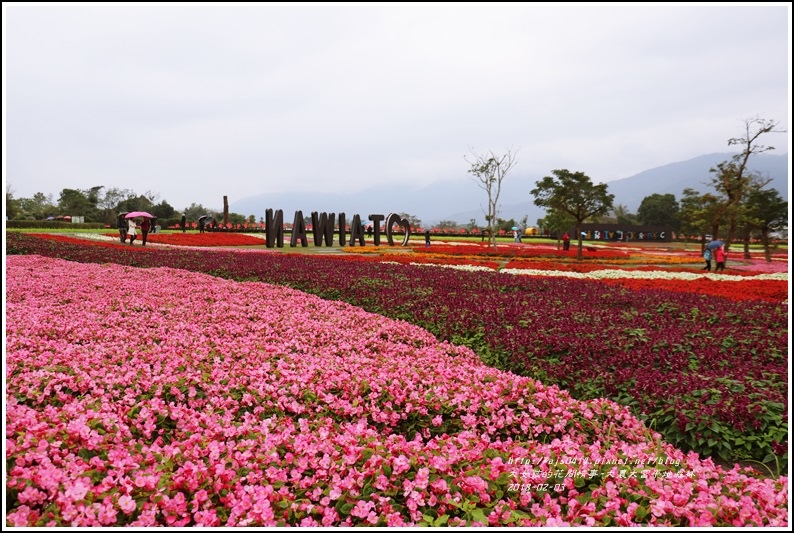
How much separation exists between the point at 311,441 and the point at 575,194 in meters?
28.1

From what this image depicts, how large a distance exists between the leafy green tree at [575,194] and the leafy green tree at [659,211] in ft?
163

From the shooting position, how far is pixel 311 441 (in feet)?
11.5

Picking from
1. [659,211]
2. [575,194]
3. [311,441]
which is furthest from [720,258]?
[659,211]

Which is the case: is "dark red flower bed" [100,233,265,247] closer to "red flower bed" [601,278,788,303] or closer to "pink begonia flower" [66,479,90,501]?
"red flower bed" [601,278,788,303]

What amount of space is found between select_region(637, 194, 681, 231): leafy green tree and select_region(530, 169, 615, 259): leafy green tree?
1954 inches

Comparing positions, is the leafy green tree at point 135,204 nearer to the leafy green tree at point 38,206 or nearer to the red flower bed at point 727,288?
the leafy green tree at point 38,206

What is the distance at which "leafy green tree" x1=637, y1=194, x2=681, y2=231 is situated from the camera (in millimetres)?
72938

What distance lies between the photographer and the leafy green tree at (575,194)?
28469 millimetres

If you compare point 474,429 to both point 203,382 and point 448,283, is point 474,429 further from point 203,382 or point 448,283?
point 448,283

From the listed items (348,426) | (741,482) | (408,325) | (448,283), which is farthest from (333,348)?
(448,283)

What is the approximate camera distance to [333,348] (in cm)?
630

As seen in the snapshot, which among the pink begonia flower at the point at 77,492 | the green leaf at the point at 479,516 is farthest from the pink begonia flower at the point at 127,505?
the green leaf at the point at 479,516

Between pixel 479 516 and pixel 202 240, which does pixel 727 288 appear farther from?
pixel 202 240

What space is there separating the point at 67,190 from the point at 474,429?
7647 centimetres
